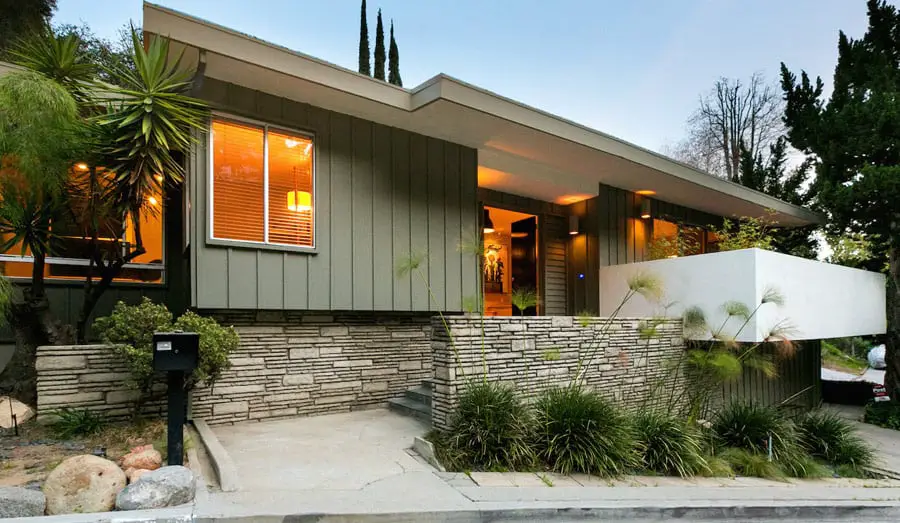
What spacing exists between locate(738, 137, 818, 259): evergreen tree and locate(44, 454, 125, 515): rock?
13.9 metres

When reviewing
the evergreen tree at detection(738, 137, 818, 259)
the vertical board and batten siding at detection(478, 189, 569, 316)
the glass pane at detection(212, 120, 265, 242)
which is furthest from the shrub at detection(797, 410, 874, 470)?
the glass pane at detection(212, 120, 265, 242)

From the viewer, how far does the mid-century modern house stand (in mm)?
5727

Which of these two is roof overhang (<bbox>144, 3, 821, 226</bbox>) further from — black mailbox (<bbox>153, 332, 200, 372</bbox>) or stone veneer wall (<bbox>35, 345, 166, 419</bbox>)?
stone veneer wall (<bbox>35, 345, 166, 419</bbox>)

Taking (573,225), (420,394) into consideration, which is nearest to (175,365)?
(420,394)

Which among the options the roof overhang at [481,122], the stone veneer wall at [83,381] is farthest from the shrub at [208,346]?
the roof overhang at [481,122]

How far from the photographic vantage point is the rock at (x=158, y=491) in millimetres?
3238

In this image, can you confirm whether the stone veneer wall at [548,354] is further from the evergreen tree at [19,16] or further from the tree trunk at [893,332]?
the evergreen tree at [19,16]

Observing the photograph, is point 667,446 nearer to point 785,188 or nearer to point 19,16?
point 785,188

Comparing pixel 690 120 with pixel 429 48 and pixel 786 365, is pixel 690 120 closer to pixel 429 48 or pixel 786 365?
→ pixel 429 48

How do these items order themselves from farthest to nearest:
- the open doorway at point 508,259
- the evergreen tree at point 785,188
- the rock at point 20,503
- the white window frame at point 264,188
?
the evergreen tree at point 785,188, the open doorway at point 508,259, the white window frame at point 264,188, the rock at point 20,503

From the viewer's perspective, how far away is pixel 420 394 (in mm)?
6633

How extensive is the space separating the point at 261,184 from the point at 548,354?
3.86 m

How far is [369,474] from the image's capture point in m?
4.24

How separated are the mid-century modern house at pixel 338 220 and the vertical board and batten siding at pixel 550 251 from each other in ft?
3.04
